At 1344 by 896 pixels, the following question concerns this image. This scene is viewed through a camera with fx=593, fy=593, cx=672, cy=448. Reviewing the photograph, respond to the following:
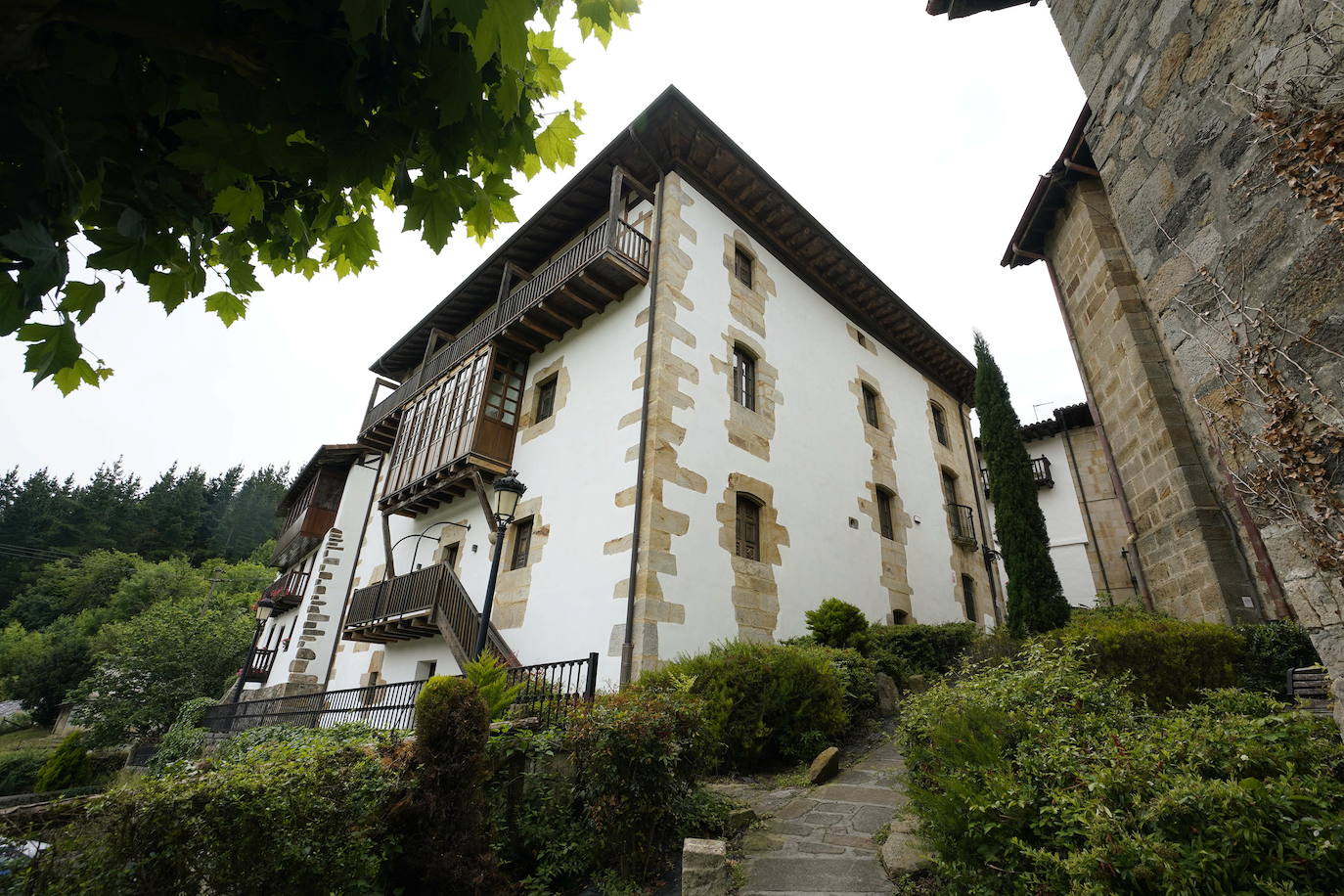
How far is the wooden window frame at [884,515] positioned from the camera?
13391 mm

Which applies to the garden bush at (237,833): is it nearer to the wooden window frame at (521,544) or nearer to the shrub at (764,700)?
the shrub at (764,700)

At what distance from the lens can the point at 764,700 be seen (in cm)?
651

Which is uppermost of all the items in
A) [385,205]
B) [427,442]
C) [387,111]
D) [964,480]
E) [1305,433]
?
[964,480]

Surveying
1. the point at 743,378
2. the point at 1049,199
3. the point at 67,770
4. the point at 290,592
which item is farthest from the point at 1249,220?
the point at 290,592

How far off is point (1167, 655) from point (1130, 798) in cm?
364

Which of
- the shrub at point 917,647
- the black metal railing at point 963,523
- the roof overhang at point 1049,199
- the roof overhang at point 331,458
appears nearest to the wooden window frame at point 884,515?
the shrub at point 917,647

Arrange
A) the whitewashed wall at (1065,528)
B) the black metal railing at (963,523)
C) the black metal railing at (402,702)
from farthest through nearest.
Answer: the whitewashed wall at (1065,528), the black metal railing at (963,523), the black metal railing at (402,702)

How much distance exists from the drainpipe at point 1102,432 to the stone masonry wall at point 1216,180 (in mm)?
7495

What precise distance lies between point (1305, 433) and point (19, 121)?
3566 millimetres

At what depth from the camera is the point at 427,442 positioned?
12758 mm

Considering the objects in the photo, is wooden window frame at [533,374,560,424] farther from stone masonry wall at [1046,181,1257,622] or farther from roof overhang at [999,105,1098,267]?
stone masonry wall at [1046,181,1257,622]

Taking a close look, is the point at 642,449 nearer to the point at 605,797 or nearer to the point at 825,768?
the point at 825,768

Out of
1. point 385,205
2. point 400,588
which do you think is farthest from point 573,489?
point 385,205

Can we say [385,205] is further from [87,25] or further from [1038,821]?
[1038,821]
